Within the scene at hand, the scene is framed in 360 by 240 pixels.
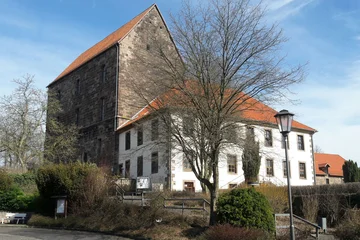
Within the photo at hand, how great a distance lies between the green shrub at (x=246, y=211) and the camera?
1397 centimetres

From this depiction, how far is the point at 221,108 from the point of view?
16.3m

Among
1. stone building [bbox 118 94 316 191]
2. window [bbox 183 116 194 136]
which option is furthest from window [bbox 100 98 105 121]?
window [bbox 183 116 194 136]

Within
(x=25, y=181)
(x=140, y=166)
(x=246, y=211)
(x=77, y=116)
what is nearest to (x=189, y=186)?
(x=140, y=166)

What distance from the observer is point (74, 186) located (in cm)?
2197

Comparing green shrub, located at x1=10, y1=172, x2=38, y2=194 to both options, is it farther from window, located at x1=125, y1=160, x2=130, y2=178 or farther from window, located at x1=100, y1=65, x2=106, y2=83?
window, located at x1=100, y1=65, x2=106, y2=83

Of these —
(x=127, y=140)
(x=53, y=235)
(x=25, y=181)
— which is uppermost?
(x=127, y=140)

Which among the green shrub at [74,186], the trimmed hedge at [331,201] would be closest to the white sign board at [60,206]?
the green shrub at [74,186]

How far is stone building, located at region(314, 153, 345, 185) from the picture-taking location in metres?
46.7

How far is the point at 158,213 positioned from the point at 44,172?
970cm

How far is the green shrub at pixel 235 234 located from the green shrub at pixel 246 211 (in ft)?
2.11

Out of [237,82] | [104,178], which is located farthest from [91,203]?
[237,82]

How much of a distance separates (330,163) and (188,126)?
3907cm

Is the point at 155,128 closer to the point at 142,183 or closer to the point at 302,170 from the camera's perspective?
the point at 142,183

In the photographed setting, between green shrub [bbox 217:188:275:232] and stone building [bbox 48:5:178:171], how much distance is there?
70.9 ft
